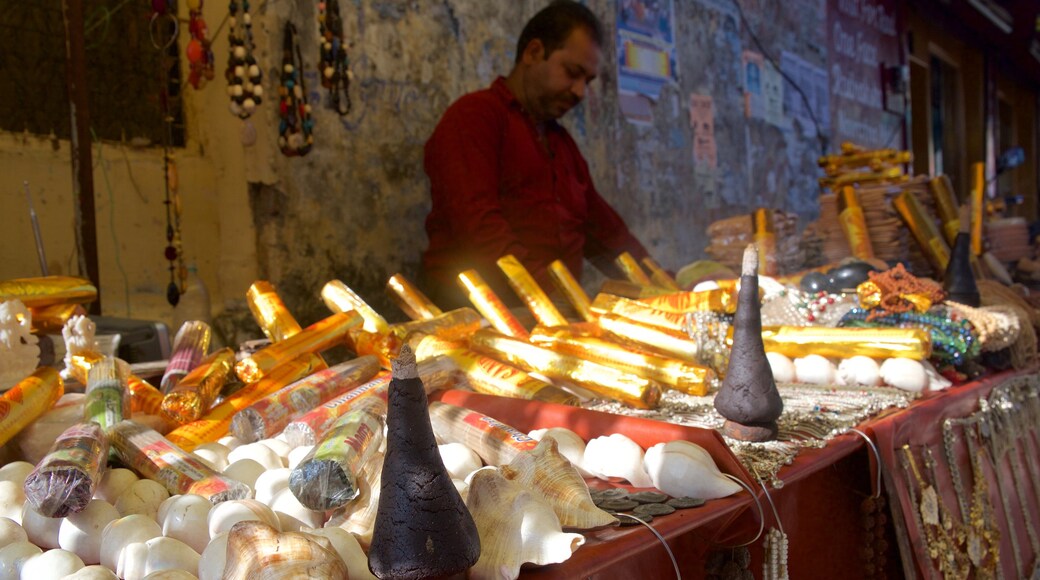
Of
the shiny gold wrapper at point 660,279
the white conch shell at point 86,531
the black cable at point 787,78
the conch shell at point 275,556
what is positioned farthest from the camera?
the black cable at point 787,78

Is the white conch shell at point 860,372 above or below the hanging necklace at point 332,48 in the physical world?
below

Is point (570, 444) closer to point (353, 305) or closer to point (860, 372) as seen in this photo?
point (353, 305)

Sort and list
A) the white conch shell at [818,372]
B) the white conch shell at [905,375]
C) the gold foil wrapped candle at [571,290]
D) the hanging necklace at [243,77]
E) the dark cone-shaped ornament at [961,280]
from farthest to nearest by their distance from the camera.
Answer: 1. the hanging necklace at [243,77]
2. the dark cone-shaped ornament at [961,280]
3. the gold foil wrapped candle at [571,290]
4. the white conch shell at [818,372]
5. the white conch shell at [905,375]

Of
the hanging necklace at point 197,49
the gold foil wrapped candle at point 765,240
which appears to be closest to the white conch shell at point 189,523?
the hanging necklace at point 197,49

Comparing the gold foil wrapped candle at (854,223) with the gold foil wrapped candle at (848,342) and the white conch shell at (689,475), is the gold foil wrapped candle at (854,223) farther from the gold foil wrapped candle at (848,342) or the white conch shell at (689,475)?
the white conch shell at (689,475)

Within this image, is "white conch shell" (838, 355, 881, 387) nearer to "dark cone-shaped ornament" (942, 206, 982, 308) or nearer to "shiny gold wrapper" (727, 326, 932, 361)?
"shiny gold wrapper" (727, 326, 932, 361)

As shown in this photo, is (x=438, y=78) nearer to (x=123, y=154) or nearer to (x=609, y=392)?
(x=123, y=154)

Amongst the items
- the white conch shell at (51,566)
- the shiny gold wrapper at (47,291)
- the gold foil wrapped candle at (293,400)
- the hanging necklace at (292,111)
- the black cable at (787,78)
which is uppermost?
the black cable at (787,78)

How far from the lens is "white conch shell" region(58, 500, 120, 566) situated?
3.28 feet

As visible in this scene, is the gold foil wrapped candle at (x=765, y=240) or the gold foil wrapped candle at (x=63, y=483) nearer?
the gold foil wrapped candle at (x=63, y=483)

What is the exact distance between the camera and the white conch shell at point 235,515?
96 cm

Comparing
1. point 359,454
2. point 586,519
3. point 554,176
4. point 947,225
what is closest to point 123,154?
point 554,176

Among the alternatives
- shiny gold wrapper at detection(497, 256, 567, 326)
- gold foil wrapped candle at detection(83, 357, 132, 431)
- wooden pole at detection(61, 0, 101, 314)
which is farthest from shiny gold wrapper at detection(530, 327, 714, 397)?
wooden pole at detection(61, 0, 101, 314)

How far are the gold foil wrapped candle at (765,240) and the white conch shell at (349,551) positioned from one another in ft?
7.80
